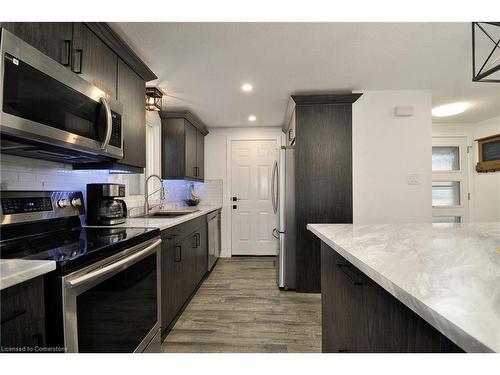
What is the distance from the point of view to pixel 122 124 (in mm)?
1780

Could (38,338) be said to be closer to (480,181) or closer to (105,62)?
(105,62)

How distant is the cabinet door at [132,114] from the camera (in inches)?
71.8

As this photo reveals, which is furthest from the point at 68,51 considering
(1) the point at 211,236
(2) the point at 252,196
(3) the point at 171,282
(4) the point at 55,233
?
(2) the point at 252,196

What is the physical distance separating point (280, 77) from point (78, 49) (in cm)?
170

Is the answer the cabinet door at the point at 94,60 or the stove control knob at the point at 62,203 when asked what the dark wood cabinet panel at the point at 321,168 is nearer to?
the cabinet door at the point at 94,60

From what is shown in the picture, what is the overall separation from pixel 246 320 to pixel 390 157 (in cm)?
244

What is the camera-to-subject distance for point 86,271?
0.96 m

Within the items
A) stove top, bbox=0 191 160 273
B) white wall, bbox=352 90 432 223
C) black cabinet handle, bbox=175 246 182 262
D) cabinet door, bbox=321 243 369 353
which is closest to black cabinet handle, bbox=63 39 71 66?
stove top, bbox=0 191 160 273

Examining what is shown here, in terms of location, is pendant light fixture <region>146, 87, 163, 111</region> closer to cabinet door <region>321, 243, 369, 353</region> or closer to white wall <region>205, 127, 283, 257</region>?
white wall <region>205, 127, 283, 257</region>

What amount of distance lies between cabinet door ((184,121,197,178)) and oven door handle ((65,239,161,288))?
199 cm

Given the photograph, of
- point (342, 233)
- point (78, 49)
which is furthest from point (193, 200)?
point (342, 233)

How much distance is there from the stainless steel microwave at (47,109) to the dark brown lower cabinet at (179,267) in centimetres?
81

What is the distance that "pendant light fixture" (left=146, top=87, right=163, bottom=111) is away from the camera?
2637 mm
